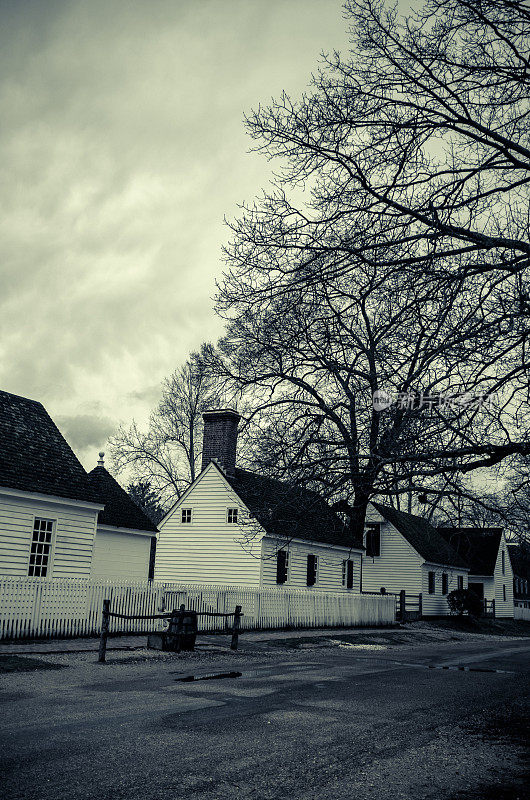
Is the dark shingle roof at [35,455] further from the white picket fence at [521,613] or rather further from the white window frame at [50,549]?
the white picket fence at [521,613]

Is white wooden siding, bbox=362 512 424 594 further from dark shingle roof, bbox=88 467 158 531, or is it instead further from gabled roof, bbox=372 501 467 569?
dark shingle roof, bbox=88 467 158 531

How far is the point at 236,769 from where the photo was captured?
216 inches

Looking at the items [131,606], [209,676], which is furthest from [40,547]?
[209,676]

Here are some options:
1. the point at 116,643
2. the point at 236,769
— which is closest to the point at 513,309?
the point at 236,769

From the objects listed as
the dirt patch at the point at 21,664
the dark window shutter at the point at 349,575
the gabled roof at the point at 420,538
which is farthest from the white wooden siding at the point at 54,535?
the gabled roof at the point at 420,538

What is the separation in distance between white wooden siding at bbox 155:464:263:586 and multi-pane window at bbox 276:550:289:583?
1.48 m

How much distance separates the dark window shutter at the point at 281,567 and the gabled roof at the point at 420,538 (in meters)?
9.63

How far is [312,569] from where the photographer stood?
3109 cm

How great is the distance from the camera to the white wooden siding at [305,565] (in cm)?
2738

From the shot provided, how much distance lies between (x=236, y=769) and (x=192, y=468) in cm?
3808

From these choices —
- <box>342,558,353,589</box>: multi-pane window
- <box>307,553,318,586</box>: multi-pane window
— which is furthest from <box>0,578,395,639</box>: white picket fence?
<box>342,558,353,589</box>: multi-pane window

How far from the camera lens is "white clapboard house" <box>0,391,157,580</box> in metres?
18.4

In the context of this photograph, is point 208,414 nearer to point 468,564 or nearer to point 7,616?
point 7,616

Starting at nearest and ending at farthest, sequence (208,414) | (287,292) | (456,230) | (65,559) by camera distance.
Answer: (456,230), (287,292), (65,559), (208,414)
